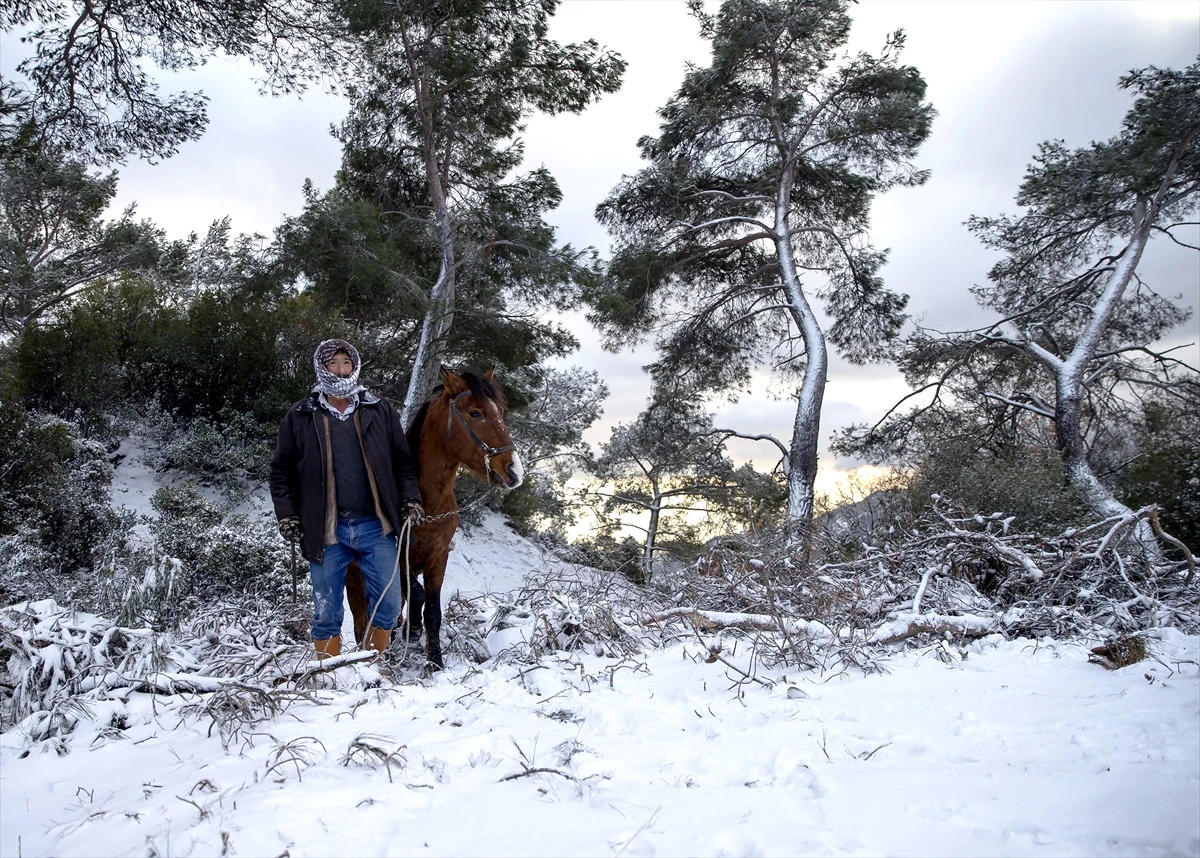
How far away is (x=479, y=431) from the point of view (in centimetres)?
451

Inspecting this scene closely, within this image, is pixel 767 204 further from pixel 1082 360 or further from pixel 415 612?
pixel 415 612

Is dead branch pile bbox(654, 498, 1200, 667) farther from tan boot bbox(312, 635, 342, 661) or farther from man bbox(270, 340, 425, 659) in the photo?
tan boot bbox(312, 635, 342, 661)

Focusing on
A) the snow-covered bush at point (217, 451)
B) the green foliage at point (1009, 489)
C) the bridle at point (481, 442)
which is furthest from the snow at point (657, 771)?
the snow-covered bush at point (217, 451)

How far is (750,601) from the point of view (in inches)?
214

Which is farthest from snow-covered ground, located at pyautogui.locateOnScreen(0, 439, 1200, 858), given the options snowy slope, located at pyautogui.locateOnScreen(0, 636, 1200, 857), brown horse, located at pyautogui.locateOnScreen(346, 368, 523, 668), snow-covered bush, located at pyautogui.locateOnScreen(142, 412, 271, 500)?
snow-covered bush, located at pyautogui.locateOnScreen(142, 412, 271, 500)

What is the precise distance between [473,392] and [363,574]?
1273 millimetres

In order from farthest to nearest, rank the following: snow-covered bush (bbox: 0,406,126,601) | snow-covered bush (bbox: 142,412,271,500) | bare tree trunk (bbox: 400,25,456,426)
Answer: bare tree trunk (bbox: 400,25,456,426) → snow-covered bush (bbox: 142,412,271,500) → snow-covered bush (bbox: 0,406,126,601)

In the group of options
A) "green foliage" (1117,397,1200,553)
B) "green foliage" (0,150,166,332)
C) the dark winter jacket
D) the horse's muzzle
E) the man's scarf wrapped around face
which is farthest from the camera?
"green foliage" (0,150,166,332)

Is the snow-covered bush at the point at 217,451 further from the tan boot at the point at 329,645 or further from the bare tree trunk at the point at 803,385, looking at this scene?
the bare tree trunk at the point at 803,385

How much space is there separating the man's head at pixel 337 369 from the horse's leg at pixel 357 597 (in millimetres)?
1096

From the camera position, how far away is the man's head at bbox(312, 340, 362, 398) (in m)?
4.11

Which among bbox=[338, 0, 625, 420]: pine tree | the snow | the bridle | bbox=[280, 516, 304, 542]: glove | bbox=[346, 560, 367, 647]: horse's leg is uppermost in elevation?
bbox=[338, 0, 625, 420]: pine tree

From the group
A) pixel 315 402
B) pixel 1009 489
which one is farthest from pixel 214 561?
pixel 1009 489

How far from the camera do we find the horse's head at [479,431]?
4465 mm
